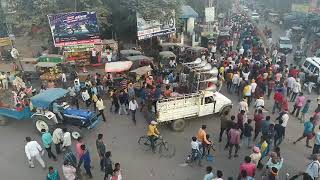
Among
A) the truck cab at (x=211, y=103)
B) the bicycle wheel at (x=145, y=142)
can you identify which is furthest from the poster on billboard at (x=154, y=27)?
the bicycle wheel at (x=145, y=142)

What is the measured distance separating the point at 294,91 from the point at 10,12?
2088cm

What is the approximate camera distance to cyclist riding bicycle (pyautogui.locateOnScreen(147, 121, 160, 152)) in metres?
12.9

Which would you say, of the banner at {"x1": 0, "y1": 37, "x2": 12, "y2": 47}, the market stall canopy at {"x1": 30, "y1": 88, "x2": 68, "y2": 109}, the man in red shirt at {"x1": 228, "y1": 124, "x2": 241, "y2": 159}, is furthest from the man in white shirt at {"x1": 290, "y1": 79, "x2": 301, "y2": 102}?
the banner at {"x1": 0, "y1": 37, "x2": 12, "y2": 47}

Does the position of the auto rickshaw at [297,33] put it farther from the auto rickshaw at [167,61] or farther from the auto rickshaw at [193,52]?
the auto rickshaw at [167,61]

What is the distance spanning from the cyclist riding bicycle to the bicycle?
274 millimetres

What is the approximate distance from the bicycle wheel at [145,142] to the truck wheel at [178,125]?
1.58 metres

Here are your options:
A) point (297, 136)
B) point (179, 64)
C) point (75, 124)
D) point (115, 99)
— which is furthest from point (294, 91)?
point (75, 124)

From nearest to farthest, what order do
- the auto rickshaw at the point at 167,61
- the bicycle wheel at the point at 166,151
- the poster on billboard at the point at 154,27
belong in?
the bicycle wheel at the point at 166,151 < the auto rickshaw at the point at 167,61 < the poster on billboard at the point at 154,27

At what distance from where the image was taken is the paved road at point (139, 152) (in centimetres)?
1261

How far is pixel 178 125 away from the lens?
604 inches

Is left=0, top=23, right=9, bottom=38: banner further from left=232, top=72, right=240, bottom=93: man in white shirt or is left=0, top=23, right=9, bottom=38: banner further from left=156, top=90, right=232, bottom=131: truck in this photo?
left=232, top=72, right=240, bottom=93: man in white shirt

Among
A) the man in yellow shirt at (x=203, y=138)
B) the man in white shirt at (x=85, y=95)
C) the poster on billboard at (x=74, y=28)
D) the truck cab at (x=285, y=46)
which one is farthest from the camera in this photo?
the truck cab at (x=285, y=46)

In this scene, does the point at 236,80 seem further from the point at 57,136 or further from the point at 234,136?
the point at 57,136

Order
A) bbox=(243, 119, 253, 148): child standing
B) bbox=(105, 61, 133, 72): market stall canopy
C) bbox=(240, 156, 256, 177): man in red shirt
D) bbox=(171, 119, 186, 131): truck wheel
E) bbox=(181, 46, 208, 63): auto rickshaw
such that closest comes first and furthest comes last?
bbox=(240, 156, 256, 177): man in red shirt
bbox=(243, 119, 253, 148): child standing
bbox=(171, 119, 186, 131): truck wheel
bbox=(105, 61, 133, 72): market stall canopy
bbox=(181, 46, 208, 63): auto rickshaw
